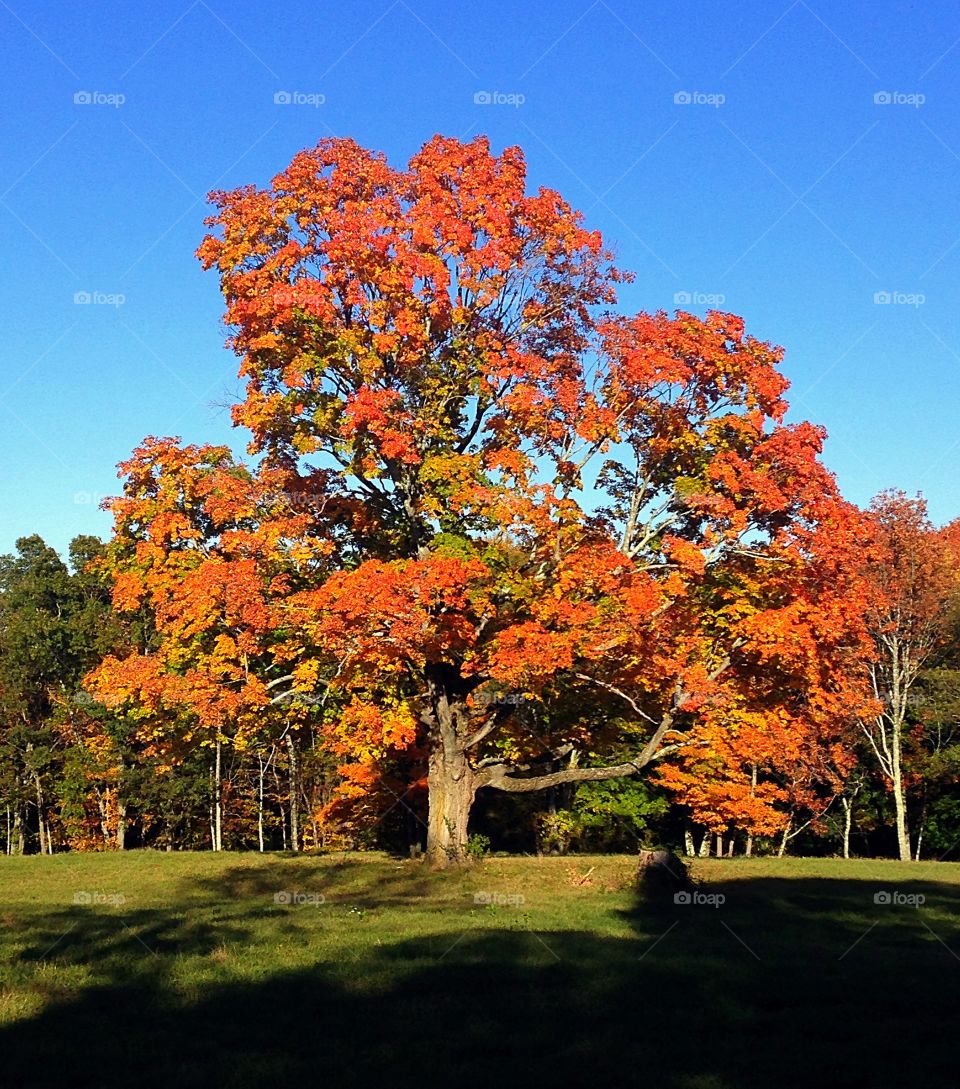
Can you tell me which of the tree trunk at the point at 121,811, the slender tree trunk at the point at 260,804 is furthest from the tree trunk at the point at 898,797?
the tree trunk at the point at 121,811

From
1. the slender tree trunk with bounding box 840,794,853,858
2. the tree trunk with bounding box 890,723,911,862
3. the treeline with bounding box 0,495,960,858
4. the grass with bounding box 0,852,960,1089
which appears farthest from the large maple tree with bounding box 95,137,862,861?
the slender tree trunk with bounding box 840,794,853,858

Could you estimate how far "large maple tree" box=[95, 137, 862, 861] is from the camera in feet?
77.3

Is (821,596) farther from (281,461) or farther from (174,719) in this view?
(174,719)

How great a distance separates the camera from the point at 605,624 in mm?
23656

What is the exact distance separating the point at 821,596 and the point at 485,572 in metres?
8.09

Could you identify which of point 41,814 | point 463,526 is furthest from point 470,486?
point 41,814

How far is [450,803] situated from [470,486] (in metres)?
8.24

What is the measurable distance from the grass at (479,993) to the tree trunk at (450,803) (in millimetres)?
5039

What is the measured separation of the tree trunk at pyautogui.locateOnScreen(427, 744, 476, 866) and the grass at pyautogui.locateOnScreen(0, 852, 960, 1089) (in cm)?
504

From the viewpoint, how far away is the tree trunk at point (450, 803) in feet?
84.3

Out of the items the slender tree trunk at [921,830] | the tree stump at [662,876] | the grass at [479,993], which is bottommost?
the slender tree trunk at [921,830]

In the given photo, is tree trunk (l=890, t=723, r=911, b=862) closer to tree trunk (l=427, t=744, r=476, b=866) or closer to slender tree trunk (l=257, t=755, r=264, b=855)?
tree trunk (l=427, t=744, r=476, b=866)

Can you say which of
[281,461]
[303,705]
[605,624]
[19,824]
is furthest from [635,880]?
[19,824]

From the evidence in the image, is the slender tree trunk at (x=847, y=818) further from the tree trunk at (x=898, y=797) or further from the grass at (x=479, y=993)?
the grass at (x=479, y=993)
